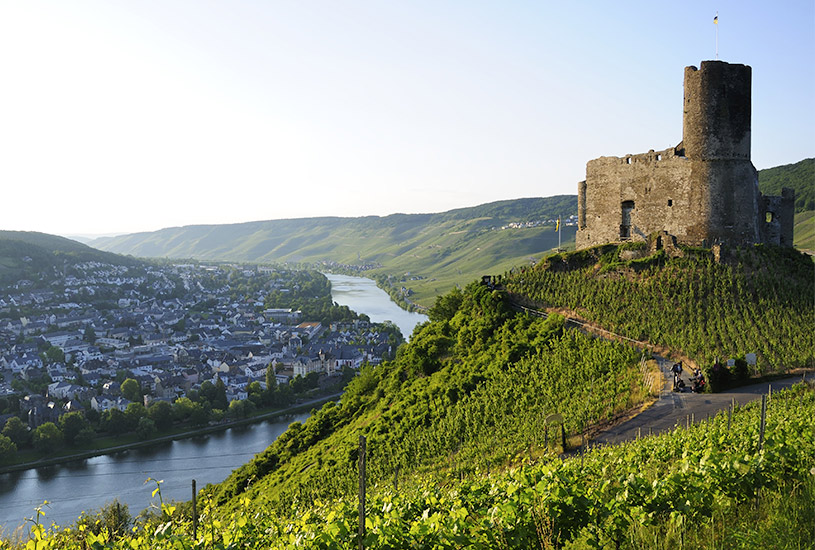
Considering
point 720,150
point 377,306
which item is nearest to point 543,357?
point 720,150

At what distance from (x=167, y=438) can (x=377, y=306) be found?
8990cm

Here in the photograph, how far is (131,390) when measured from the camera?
7656cm

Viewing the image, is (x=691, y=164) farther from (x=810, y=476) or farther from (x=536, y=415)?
(x=810, y=476)

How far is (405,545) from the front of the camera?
22.5 ft

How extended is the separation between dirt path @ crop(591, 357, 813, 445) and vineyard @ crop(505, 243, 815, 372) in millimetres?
1339

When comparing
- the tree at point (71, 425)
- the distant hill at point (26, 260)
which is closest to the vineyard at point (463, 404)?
the tree at point (71, 425)

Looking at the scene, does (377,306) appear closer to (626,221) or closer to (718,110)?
(626,221)

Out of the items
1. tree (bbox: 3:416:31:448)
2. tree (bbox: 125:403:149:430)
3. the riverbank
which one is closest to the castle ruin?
the riverbank

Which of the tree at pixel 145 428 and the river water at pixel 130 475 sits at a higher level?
the tree at pixel 145 428

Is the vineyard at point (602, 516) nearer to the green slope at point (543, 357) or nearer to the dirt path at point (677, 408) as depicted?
the dirt path at point (677, 408)

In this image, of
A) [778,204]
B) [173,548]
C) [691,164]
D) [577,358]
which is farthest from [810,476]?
[778,204]

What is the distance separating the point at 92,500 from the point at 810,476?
50031 millimetres

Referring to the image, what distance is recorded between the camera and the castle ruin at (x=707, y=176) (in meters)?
26.3

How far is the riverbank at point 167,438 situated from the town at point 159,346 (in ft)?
5.09
